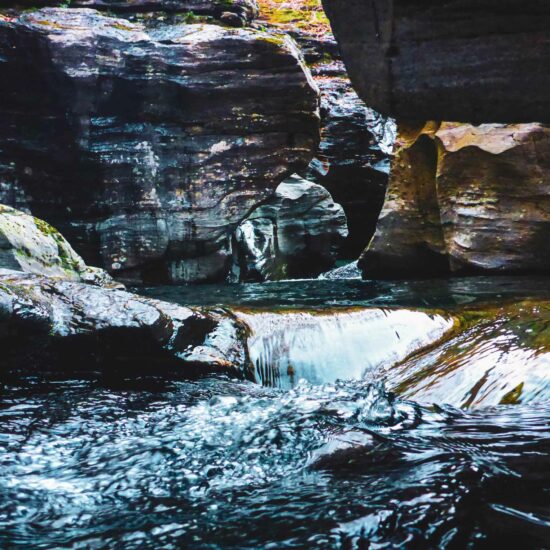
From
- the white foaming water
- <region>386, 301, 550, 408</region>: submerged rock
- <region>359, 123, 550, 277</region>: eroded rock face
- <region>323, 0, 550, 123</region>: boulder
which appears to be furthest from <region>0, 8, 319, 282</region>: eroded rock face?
<region>323, 0, 550, 123</region>: boulder

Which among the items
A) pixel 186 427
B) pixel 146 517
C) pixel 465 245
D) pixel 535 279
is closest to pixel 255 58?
pixel 465 245

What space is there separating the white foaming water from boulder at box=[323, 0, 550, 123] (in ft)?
10.6

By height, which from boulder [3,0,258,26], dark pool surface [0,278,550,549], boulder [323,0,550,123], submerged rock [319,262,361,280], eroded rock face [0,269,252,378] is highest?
boulder [3,0,258,26]

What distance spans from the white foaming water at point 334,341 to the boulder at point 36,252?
2898mm

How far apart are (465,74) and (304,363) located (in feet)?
12.1

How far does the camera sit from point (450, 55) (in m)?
3.23

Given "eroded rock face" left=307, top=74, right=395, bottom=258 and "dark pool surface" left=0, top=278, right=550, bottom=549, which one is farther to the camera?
Result: "eroded rock face" left=307, top=74, right=395, bottom=258

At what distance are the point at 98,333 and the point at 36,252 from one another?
2.92m

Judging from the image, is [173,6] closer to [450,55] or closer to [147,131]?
[147,131]

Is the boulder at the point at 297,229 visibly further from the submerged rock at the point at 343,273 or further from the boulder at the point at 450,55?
the boulder at the point at 450,55

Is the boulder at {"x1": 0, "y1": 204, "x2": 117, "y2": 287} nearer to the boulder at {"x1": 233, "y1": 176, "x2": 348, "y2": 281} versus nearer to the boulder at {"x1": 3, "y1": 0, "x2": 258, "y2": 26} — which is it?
the boulder at {"x1": 233, "y1": 176, "x2": 348, "y2": 281}

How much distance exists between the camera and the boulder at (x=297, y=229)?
15703 millimetres

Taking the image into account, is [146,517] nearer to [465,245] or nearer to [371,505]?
[371,505]

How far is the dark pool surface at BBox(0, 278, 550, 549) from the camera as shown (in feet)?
8.83
